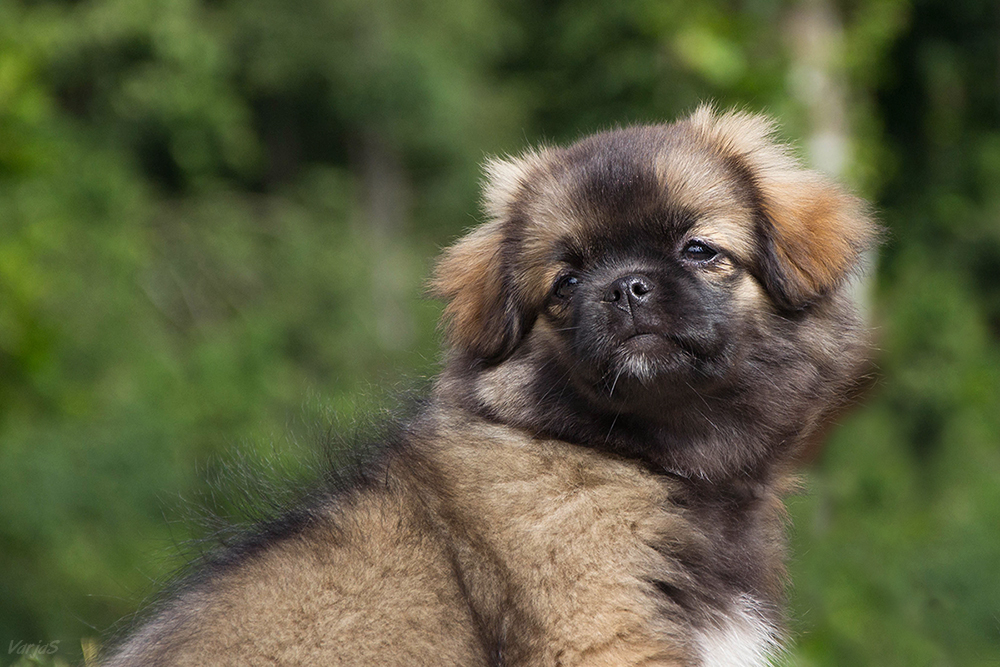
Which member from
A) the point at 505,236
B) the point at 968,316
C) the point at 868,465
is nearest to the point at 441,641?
the point at 505,236

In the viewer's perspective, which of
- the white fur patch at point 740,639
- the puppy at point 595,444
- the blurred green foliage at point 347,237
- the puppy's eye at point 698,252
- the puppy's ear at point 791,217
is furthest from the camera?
the blurred green foliage at point 347,237

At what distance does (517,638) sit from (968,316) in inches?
300

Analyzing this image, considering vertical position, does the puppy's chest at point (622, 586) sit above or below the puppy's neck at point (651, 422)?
below

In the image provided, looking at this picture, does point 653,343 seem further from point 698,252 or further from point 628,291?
point 698,252

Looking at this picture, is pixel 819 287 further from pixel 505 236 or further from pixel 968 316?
pixel 968 316

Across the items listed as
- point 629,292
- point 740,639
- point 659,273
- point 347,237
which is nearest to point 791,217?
point 659,273

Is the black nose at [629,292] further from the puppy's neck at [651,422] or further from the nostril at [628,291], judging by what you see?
the puppy's neck at [651,422]

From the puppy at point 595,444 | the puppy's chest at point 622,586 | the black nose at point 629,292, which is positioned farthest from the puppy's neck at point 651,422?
the black nose at point 629,292

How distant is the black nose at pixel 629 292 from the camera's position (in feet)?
10.4

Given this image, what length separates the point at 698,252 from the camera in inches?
131

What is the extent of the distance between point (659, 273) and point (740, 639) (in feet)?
3.59

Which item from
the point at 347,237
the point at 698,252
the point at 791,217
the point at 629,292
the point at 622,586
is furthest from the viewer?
the point at 347,237

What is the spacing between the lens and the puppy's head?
3221mm

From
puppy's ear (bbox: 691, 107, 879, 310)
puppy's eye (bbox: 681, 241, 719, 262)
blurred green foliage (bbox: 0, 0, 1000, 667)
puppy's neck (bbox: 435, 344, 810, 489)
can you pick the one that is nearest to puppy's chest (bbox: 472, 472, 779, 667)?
puppy's neck (bbox: 435, 344, 810, 489)
